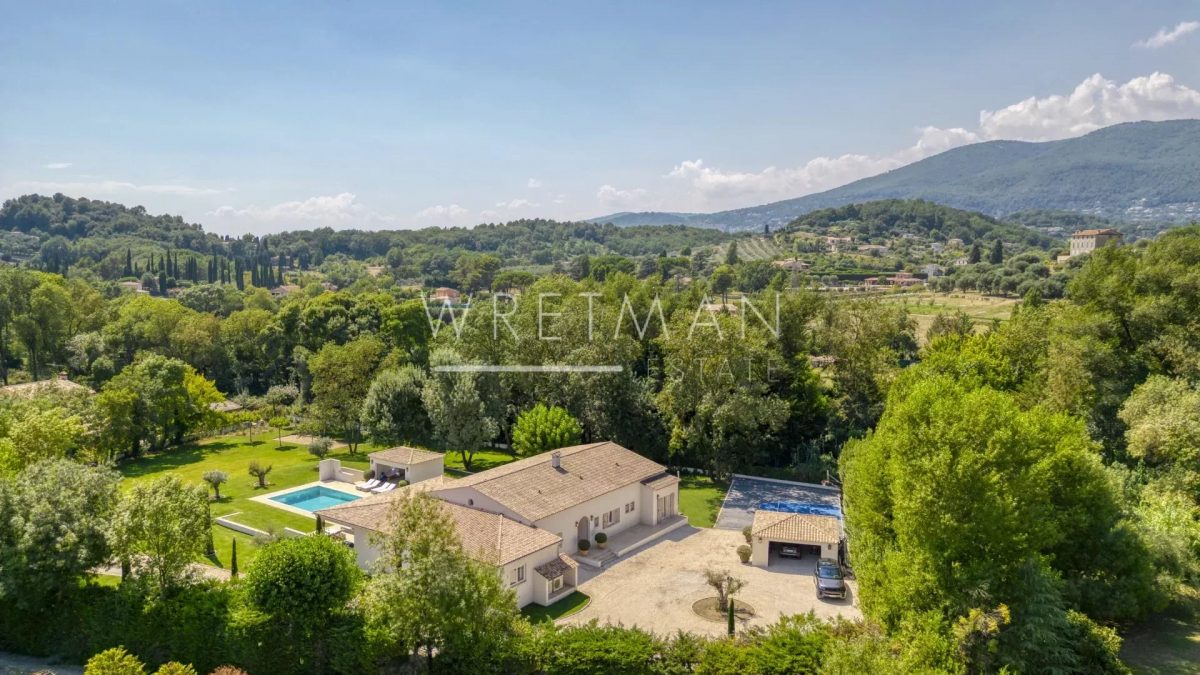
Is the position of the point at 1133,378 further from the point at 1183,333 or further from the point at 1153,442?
the point at 1153,442

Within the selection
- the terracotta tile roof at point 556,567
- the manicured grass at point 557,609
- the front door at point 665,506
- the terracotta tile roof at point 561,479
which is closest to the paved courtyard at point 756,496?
the front door at point 665,506

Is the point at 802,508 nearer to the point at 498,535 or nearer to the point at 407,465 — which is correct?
the point at 498,535

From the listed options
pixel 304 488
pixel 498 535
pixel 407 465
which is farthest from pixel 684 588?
pixel 304 488

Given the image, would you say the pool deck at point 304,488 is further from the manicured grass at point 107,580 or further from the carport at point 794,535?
the carport at point 794,535

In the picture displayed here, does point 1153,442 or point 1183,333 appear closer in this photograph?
point 1153,442

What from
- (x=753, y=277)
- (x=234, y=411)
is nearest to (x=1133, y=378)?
(x=234, y=411)

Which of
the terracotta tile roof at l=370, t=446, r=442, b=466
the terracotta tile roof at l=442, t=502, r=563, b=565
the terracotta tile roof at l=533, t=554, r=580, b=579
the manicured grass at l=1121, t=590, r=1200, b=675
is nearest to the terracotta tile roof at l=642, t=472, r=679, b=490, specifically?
the terracotta tile roof at l=442, t=502, r=563, b=565

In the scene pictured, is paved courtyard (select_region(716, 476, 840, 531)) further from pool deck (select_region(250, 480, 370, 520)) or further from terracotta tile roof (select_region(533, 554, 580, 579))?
pool deck (select_region(250, 480, 370, 520))
